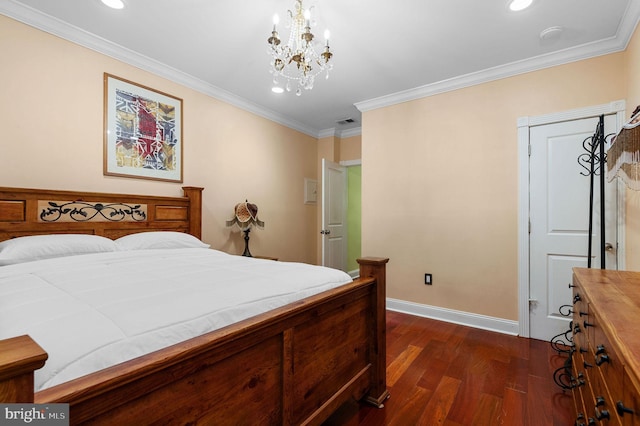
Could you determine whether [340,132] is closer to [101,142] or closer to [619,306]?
[101,142]

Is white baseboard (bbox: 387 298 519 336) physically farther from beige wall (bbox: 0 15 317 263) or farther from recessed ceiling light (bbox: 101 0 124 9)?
recessed ceiling light (bbox: 101 0 124 9)

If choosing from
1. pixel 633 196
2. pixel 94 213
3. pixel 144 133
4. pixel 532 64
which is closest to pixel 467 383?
pixel 633 196

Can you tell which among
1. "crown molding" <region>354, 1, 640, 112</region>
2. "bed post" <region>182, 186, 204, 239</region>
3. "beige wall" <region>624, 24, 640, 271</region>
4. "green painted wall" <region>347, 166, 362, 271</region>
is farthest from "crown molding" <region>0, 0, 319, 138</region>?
"beige wall" <region>624, 24, 640, 271</region>

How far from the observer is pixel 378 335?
1.80m

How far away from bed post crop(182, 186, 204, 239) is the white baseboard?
7.85 ft

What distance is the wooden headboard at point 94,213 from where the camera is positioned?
2.12 metres

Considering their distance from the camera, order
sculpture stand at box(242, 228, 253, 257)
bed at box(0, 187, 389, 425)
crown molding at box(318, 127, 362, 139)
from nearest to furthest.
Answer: bed at box(0, 187, 389, 425) → sculpture stand at box(242, 228, 253, 257) → crown molding at box(318, 127, 362, 139)

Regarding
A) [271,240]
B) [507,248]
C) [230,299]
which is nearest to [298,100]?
[271,240]

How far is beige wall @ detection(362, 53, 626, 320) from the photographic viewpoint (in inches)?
110

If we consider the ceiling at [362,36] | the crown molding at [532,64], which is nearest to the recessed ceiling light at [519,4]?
the ceiling at [362,36]

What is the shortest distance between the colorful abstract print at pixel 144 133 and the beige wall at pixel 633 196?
3.96 meters

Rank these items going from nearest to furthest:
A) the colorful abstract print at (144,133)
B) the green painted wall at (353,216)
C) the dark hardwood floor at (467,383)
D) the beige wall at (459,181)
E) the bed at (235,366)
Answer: the bed at (235,366), the dark hardwood floor at (467,383), the colorful abstract print at (144,133), the beige wall at (459,181), the green painted wall at (353,216)

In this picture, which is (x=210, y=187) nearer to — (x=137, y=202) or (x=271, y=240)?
(x=137, y=202)

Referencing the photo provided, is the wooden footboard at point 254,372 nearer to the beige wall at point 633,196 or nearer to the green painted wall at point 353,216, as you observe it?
the beige wall at point 633,196
